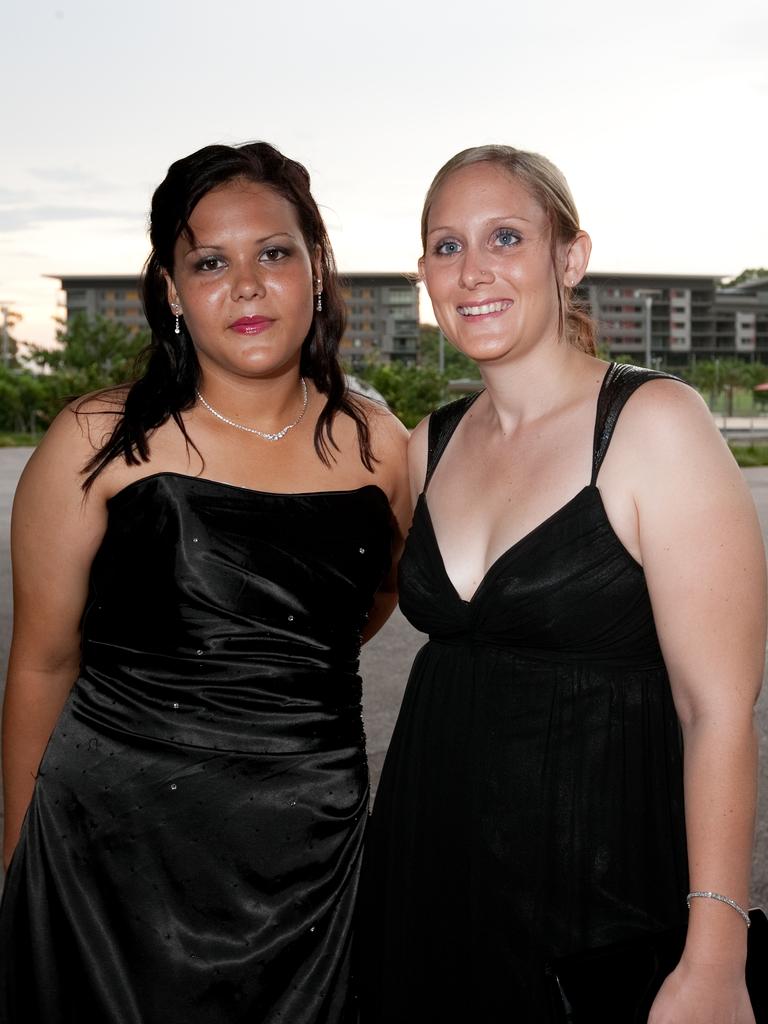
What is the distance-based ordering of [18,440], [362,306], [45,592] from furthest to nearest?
[362,306] → [18,440] → [45,592]

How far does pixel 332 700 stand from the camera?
2158 mm

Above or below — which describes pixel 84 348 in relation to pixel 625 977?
above

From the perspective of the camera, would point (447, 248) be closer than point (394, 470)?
Result: Yes

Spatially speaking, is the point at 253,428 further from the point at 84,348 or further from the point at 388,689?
the point at 84,348

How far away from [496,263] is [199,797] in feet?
3.62

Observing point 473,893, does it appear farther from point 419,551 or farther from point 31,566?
point 31,566

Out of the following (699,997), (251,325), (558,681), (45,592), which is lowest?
(699,997)

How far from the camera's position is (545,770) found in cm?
179

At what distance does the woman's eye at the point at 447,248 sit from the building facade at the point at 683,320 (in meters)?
106

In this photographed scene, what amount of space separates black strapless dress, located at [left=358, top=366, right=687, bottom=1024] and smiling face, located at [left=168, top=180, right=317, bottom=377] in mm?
582

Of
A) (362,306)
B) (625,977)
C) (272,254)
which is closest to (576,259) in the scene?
(272,254)

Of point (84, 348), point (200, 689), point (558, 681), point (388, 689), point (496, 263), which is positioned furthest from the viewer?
point (84, 348)

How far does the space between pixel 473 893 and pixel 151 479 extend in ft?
3.09

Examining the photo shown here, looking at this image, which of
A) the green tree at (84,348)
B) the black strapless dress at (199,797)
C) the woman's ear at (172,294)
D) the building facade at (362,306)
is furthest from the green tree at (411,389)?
the building facade at (362,306)
